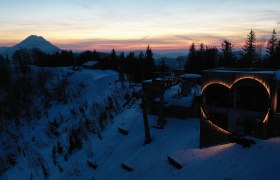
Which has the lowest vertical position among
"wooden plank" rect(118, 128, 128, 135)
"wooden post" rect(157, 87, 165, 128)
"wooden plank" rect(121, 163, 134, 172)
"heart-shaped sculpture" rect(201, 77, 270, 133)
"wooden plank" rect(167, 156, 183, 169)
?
"wooden plank" rect(121, 163, 134, 172)

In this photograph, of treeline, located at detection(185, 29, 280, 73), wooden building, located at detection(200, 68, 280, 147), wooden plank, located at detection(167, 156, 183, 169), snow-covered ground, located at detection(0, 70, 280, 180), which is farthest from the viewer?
treeline, located at detection(185, 29, 280, 73)

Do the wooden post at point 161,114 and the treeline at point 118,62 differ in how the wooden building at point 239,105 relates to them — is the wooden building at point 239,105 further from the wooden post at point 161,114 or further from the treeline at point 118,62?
the treeline at point 118,62

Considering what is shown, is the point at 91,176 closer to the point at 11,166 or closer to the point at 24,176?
the point at 24,176

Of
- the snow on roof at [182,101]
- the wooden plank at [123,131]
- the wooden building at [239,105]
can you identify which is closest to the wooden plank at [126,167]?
the wooden building at [239,105]

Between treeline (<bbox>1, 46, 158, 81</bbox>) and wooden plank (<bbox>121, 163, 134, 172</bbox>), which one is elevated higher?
treeline (<bbox>1, 46, 158, 81</bbox>)

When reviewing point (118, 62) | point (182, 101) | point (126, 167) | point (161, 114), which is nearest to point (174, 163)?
point (126, 167)

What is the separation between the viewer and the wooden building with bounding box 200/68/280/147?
1723 centimetres

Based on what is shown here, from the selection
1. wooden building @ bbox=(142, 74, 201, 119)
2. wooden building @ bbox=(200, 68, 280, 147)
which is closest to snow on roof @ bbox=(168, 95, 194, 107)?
wooden building @ bbox=(142, 74, 201, 119)

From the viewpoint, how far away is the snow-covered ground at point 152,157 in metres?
15.8

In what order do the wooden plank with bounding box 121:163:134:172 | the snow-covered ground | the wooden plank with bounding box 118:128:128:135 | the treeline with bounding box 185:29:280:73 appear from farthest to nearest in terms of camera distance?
the treeline with bounding box 185:29:280:73
the wooden plank with bounding box 118:128:128:135
the wooden plank with bounding box 121:163:134:172
the snow-covered ground

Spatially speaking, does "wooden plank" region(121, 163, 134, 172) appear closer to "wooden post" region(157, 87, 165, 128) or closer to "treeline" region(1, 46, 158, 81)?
"wooden post" region(157, 87, 165, 128)

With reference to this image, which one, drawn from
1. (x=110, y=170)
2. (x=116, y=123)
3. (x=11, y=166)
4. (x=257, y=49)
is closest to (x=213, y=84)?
(x=110, y=170)

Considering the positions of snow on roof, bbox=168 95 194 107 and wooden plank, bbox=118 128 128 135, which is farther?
wooden plank, bbox=118 128 128 135

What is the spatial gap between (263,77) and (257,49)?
201 feet
